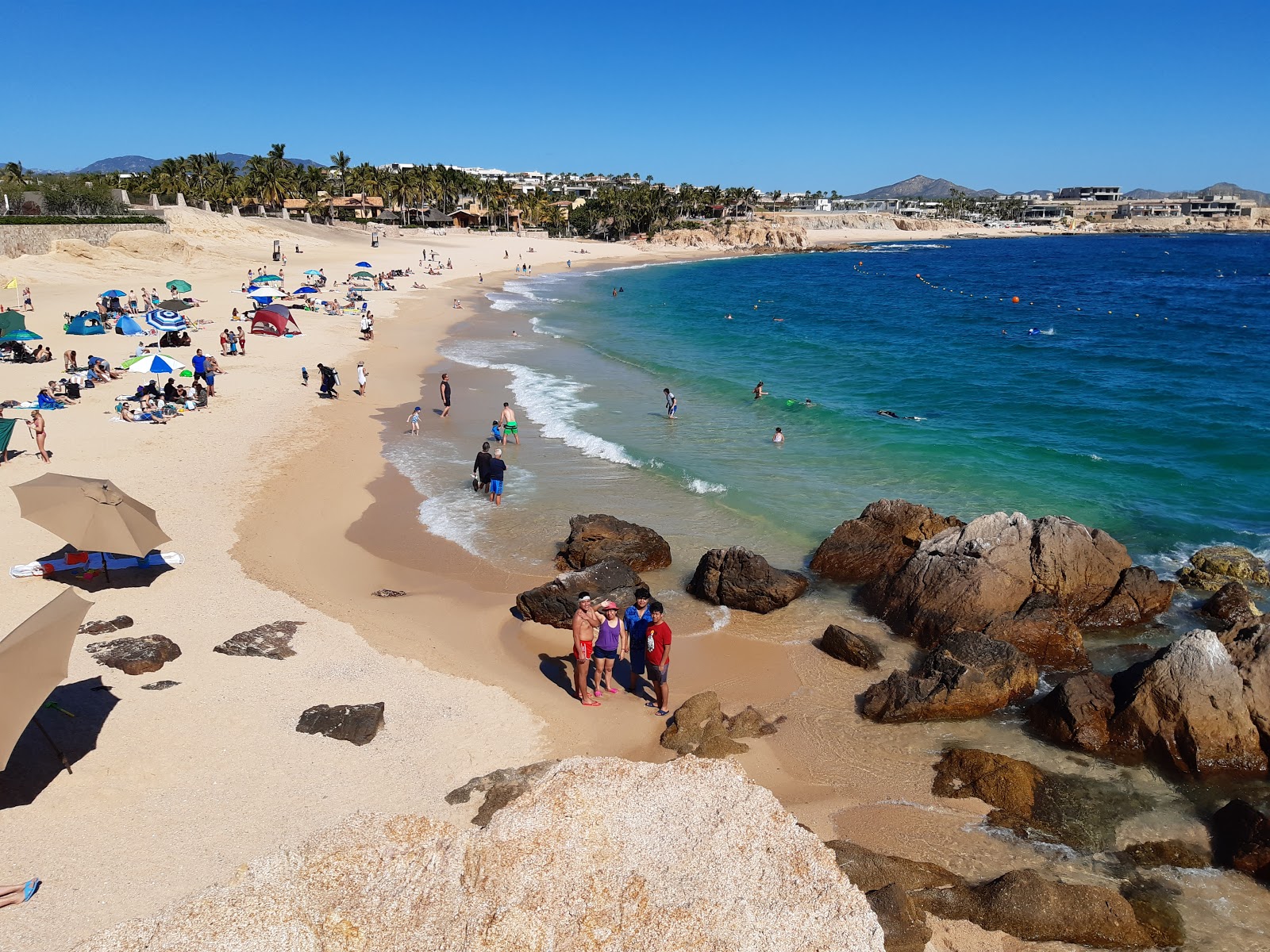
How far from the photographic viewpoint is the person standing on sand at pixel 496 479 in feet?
60.5

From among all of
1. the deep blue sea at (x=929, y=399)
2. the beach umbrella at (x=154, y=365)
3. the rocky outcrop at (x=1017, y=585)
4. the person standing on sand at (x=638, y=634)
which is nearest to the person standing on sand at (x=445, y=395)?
the deep blue sea at (x=929, y=399)

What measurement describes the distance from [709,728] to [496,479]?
949 cm

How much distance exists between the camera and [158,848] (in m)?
7.54

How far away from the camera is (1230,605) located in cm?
1364

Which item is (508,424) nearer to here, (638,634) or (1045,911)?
(638,634)

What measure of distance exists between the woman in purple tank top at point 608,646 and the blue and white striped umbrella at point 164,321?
91.4ft

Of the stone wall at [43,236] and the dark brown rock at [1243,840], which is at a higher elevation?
the stone wall at [43,236]

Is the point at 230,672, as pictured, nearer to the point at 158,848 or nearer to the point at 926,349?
the point at 158,848

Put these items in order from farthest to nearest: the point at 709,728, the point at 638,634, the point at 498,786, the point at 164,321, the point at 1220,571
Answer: the point at 164,321
the point at 1220,571
the point at 638,634
the point at 709,728
the point at 498,786

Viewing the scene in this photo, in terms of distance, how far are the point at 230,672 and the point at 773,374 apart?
96.5 feet

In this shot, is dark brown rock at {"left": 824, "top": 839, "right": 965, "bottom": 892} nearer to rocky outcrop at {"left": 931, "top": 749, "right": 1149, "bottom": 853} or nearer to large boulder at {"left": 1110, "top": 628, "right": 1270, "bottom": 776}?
rocky outcrop at {"left": 931, "top": 749, "right": 1149, "bottom": 853}

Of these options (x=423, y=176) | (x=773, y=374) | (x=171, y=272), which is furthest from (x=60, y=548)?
(x=423, y=176)

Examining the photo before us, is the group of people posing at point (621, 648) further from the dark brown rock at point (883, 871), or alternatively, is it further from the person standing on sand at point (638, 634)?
the dark brown rock at point (883, 871)

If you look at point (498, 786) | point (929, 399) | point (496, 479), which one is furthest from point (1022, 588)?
point (929, 399)
